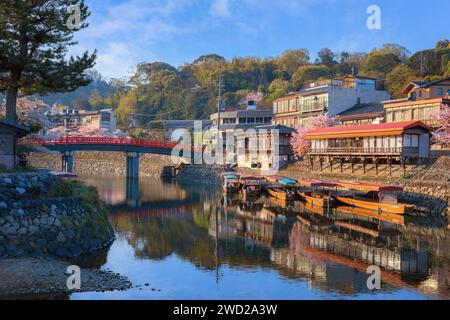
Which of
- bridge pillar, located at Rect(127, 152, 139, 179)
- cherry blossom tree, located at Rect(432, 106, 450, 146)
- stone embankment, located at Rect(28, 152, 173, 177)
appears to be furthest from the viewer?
stone embankment, located at Rect(28, 152, 173, 177)

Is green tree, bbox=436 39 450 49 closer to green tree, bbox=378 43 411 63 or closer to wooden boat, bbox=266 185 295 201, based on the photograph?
green tree, bbox=378 43 411 63

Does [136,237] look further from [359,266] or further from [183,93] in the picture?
[183,93]

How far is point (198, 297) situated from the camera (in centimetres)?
1895

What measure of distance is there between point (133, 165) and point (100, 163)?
21.3 metres

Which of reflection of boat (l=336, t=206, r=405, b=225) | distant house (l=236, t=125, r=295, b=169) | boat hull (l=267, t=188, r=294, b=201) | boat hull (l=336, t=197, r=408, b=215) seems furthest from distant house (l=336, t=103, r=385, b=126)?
reflection of boat (l=336, t=206, r=405, b=225)

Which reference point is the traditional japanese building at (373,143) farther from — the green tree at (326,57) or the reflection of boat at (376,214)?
the green tree at (326,57)

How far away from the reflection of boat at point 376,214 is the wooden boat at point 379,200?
12.3 inches

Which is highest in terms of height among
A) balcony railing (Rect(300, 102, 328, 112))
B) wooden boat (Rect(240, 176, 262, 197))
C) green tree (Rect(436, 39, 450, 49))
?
green tree (Rect(436, 39, 450, 49))

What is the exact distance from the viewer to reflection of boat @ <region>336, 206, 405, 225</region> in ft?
121

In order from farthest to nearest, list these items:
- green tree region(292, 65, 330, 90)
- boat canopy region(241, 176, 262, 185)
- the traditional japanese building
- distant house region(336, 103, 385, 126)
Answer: green tree region(292, 65, 330, 90) → distant house region(336, 103, 385, 126) → boat canopy region(241, 176, 262, 185) → the traditional japanese building

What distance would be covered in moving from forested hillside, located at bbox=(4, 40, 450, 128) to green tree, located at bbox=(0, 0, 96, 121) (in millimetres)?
76964

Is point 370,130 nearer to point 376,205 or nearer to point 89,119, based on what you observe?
point 376,205
